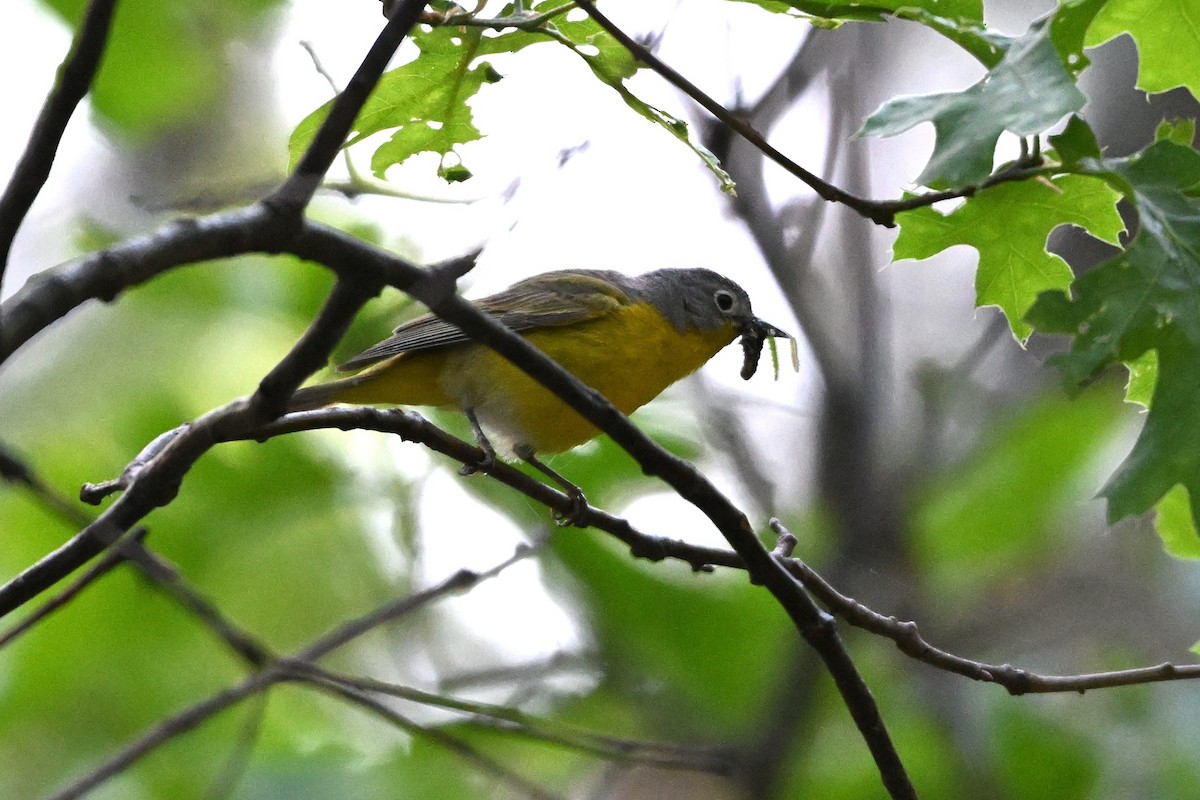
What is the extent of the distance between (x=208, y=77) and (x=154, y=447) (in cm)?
408

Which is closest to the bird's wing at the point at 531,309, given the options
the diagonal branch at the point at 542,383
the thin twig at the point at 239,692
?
the thin twig at the point at 239,692

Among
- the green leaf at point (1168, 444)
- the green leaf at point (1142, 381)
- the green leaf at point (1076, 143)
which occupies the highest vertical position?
the green leaf at point (1076, 143)

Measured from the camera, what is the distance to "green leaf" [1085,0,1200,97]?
3047mm

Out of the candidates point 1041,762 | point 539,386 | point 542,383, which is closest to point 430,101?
point 542,383

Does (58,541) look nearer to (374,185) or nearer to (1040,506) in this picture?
(374,185)

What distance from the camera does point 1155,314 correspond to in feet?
8.01

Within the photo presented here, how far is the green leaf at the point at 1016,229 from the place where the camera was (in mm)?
3121

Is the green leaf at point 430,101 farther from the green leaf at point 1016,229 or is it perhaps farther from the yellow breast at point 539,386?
the yellow breast at point 539,386

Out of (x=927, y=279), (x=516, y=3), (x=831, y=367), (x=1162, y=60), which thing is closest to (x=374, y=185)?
(x=516, y=3)

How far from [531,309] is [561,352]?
1.17ft

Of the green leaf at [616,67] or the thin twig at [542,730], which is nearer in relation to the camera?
the green leaf at [616,67]

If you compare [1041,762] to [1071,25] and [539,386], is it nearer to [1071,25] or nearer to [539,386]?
[539,386]

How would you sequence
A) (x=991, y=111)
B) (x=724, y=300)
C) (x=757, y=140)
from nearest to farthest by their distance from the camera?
(x=991, y=111), (x=757, y=140), (x=724, y=300)

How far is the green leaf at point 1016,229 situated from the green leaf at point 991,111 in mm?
650
